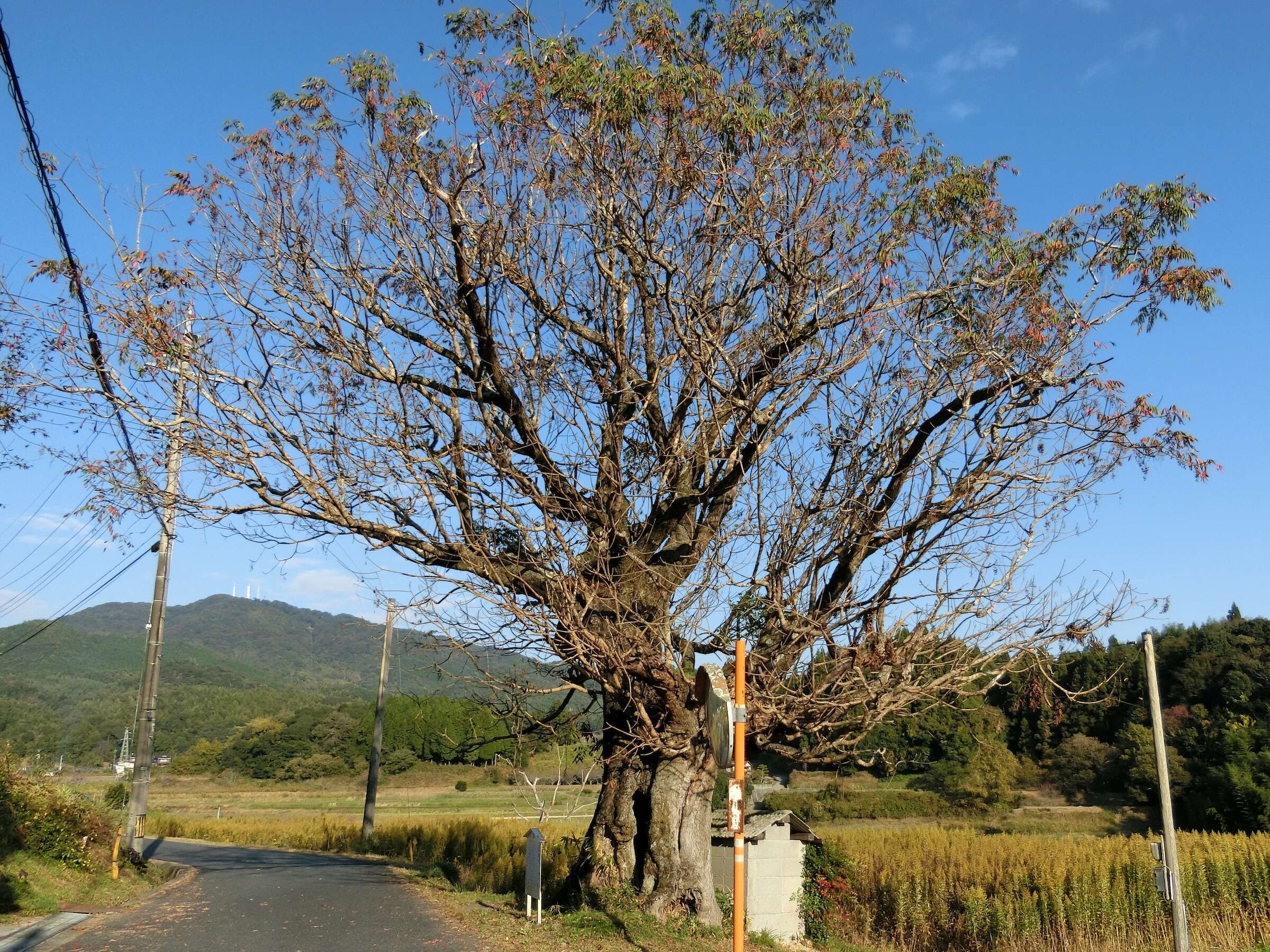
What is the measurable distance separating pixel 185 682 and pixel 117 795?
110407 mm

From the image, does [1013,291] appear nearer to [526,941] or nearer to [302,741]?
[526,941]

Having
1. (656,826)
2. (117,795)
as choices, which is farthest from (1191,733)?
(117,795)

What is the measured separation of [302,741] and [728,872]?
6232 centimetres

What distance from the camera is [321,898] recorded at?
14469 mm

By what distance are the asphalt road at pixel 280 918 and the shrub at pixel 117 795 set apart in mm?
16715

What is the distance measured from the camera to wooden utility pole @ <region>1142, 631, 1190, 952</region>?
16312mm

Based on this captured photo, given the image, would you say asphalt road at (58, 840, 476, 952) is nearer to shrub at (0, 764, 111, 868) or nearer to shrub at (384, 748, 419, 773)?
shrub at (0, 764, 111, 868)

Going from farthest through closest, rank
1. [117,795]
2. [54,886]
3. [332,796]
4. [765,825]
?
[332,796] < [117,795] < [765,825] < [54,886]

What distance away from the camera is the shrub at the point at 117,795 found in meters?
33.5

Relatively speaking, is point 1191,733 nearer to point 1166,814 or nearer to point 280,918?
point 1166,814

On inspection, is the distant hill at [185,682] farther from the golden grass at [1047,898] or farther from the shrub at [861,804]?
the shrub at [861,804]

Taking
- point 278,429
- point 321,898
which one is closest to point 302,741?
point 321,898

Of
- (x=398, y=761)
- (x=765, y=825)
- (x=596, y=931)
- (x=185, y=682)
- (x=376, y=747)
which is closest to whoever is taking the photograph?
(x=596, y=931)

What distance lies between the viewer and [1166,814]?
17.1 m
